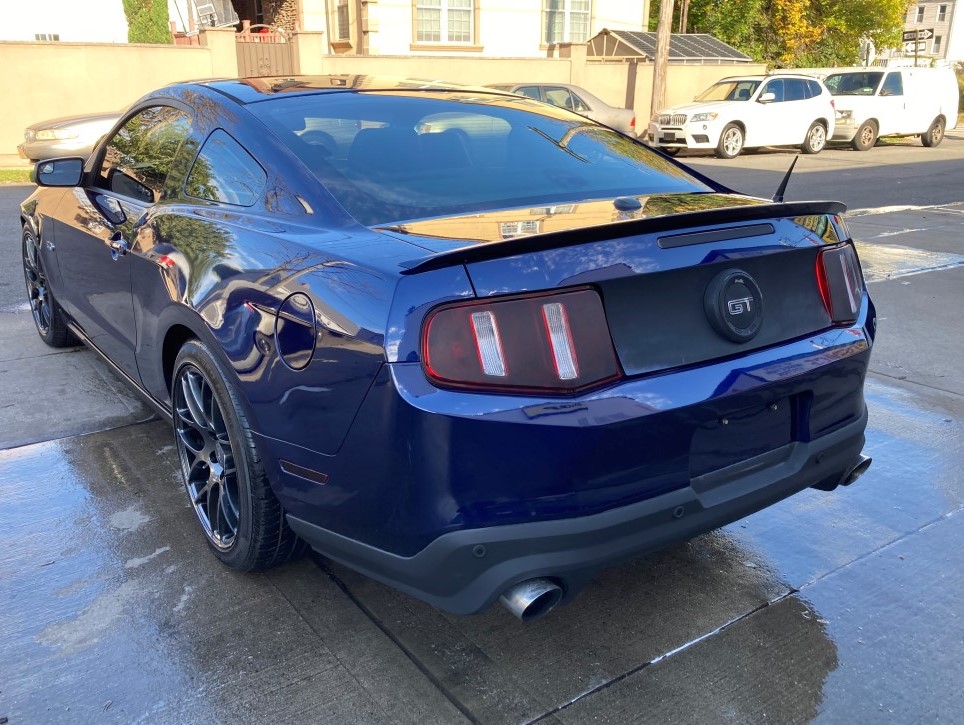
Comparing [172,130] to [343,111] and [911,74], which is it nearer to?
[343,111]

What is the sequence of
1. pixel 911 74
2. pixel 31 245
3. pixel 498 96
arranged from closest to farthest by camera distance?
pixel 498 96 → pixel 31 245 → pixel 911 74

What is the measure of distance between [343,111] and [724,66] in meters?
24.0

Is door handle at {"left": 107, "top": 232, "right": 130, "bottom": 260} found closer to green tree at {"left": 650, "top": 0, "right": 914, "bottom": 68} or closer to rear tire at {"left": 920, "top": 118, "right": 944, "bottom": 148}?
rear tire at {"left": 920, "top": 118, "right": 944, "bottom": 148}

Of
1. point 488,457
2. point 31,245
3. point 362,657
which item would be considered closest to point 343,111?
point 488,457

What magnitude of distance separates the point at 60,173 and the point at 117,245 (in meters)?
0.82

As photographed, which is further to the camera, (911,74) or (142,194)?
(911,74)

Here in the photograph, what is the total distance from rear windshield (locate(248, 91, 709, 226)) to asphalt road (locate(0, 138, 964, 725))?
125 centimetres

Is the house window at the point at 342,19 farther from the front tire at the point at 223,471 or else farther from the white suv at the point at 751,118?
the front tire at the point at 223,471

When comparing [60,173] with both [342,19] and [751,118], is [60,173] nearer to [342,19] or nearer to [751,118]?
[751,118]

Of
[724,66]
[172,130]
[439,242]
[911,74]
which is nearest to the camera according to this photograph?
[439,242]

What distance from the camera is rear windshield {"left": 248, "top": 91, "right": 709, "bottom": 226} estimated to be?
2.78 m

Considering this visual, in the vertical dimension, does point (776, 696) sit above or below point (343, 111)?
below

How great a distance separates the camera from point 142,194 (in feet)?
11.8

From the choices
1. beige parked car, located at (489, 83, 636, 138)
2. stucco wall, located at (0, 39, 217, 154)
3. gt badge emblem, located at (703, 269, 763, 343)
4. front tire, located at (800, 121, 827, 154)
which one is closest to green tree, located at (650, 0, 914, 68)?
front tire, located at (800, 121, 827, 154)
